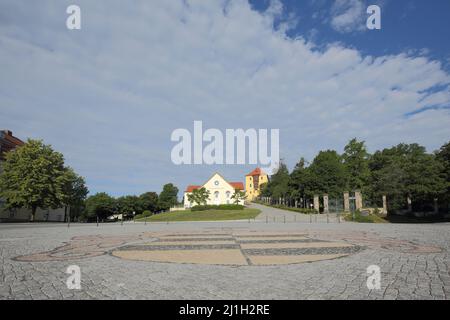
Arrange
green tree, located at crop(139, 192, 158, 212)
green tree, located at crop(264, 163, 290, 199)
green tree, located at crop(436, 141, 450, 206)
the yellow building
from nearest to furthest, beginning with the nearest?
green tree, located at crop(436, 141, 450, 206), green tree, located at crop(264, 163, 290, 199), green tree, located at crop(139, 192, 158, 212), the yellow building

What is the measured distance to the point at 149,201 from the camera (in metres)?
91.3

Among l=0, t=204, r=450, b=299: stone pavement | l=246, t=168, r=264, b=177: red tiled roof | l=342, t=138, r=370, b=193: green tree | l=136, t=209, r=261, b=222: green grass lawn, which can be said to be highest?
l=246, t=168, r=264, b=177: red tiled roof

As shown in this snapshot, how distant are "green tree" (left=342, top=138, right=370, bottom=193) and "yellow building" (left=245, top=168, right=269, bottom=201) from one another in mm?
78738

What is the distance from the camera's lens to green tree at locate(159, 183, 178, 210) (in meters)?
95.3

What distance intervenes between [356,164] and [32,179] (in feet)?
204

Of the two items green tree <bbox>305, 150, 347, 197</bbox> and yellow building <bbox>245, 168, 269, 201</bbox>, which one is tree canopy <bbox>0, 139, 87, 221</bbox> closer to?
green tree <bbox>305, 150, 347, 197</bbox>

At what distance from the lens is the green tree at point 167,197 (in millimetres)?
95350

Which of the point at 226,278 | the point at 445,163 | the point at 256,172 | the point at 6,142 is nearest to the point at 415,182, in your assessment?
the point at 445,163

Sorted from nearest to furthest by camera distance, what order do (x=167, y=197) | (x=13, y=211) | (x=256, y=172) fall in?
(x=13, y=211) → (x=167, y=197) → (x=256, y=172)

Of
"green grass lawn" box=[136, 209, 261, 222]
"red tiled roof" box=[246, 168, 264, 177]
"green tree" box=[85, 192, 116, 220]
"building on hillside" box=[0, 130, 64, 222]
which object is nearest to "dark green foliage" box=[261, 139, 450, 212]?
"green grass lawn" box=[136, 209, 261, 222]

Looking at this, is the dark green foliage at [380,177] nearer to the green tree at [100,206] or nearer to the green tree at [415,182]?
the green tree at [415,182]

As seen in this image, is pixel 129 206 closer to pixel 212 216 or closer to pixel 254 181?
pixel 212 216

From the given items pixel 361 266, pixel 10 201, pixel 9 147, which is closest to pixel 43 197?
pixel 10 201
